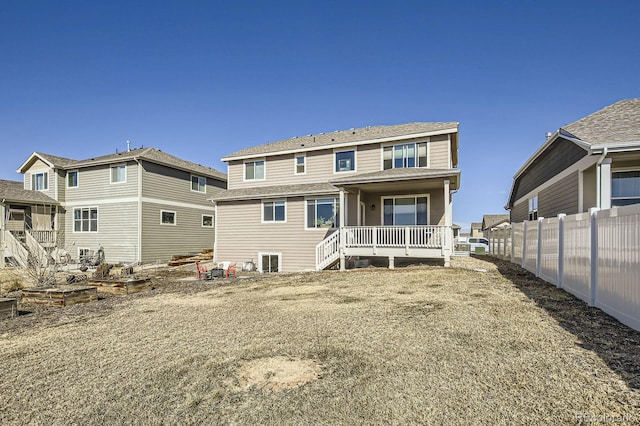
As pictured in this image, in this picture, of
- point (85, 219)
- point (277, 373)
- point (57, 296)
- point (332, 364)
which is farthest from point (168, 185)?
point (332, 364)

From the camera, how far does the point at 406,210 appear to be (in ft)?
48.9

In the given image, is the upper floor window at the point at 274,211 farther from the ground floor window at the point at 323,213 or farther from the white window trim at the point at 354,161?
the white window trim at the point at 354,161

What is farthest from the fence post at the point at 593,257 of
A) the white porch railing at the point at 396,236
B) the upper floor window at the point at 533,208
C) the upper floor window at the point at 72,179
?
the upper floor window at the point at 72,179

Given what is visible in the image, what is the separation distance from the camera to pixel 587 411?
2.45 m

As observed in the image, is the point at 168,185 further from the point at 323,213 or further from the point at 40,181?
the point at 323,213

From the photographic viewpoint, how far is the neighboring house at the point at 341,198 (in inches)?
508

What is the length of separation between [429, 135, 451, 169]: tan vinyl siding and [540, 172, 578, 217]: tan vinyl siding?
13.5 ft

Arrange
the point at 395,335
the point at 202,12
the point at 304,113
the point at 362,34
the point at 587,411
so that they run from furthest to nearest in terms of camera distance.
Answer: the point at 304,113 < the point at 362,34 < the point at 202,12 < the point at 395,335 < the point at 587,411

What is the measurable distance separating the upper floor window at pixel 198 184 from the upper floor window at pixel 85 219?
592cm

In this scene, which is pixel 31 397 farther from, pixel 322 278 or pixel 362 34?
pixel 362 34

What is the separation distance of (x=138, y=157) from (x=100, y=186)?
406 centimetres

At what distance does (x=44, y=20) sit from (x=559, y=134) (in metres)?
19.7

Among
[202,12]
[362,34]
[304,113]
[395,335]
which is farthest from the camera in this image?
[304,113]

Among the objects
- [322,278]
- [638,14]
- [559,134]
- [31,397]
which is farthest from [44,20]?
[638,14]
